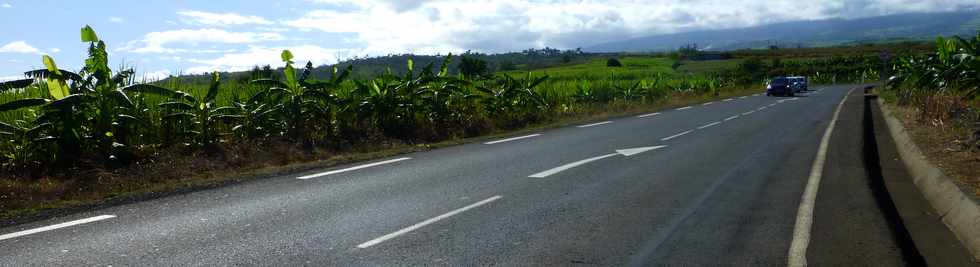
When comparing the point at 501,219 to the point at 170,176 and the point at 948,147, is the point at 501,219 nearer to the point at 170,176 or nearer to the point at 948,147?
the point at 170,176

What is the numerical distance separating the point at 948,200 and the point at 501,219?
4557 mm

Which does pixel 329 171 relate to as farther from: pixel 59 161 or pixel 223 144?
pixel 59 161

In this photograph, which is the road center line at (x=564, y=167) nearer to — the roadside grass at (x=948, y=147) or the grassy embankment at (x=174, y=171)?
the grassy embankment at (x=174, y=171)

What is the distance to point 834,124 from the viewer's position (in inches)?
738

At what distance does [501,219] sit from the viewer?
652 cm

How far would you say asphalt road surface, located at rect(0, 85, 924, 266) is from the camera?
520cm

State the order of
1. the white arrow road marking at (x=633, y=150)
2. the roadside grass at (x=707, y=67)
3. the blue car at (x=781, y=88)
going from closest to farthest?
the white arrow road marking at (x=633, y=150)
the blue car at (x=781, y=88)
the roadside grass at (x=707, y=67)

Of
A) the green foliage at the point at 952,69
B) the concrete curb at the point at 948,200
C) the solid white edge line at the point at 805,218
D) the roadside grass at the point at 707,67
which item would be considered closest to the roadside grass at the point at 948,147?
the concrete curb at the point at 948,200

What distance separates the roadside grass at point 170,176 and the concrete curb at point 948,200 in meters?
7.54

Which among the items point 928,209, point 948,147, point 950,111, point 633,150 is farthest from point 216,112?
point 950,111

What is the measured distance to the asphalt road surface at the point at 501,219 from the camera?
17.1 feet

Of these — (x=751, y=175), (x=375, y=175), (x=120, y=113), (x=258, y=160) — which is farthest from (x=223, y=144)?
(x=751, y=175)

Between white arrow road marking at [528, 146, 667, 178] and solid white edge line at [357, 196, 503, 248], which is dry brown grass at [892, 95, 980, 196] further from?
solid white edge line at [357, 196, 503, 248]

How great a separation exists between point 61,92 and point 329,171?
3.55 metres
